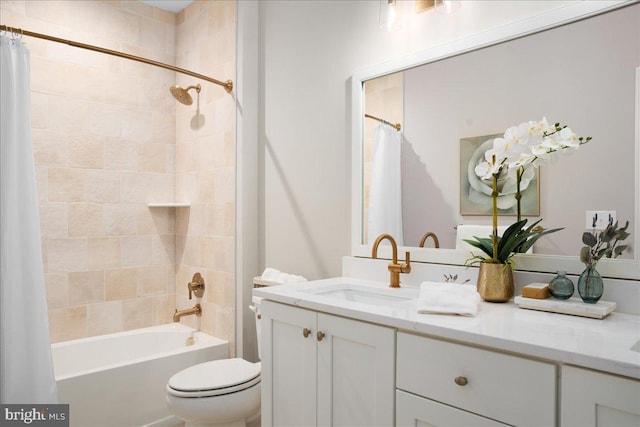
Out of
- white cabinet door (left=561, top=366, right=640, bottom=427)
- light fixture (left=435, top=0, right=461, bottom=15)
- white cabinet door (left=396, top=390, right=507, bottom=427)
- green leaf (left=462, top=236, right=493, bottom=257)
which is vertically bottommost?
white cabinet door (left=396, top=390, right=507, bottom=427)

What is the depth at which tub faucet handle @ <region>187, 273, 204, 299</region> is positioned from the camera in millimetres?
2854

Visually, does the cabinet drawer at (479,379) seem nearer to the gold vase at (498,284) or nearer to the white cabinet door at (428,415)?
the white cabinet door at (428,415)

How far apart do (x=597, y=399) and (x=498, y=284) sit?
1.83 feet

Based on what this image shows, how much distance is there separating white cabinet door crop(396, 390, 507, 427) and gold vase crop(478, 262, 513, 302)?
1.47 ft

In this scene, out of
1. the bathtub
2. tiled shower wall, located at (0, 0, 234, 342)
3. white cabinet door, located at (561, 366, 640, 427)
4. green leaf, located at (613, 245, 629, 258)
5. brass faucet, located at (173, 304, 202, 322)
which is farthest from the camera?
brass faucet, located at (173, 304, 202, 322)

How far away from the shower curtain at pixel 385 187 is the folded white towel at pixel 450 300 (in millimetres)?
540

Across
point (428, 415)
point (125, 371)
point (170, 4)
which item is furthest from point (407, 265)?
point (170, 4)

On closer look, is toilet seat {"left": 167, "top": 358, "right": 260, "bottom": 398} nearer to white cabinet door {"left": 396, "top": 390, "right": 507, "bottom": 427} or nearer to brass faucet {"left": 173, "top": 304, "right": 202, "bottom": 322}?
brass faucet {"left": 173, "top": 304, "right": 202, "bottom": 322}

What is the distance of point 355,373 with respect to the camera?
136cm

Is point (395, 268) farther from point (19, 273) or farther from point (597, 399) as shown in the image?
point (19, 273)

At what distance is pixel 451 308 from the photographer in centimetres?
126

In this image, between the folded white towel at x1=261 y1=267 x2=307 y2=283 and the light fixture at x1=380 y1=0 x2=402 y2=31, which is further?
the folded white towel at x1=261 y1=267 x2=307 y2=283

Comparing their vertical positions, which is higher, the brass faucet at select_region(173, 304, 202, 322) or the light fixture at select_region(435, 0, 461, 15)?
the light fixture at select_region(435, 0, 461, 15)

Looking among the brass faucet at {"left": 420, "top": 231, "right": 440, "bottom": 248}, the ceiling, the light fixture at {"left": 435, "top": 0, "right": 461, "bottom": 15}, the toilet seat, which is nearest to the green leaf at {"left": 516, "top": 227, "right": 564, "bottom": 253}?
the brass faucet at {"left": 420, "top": 231, "right": 440, "bottom": 248}
